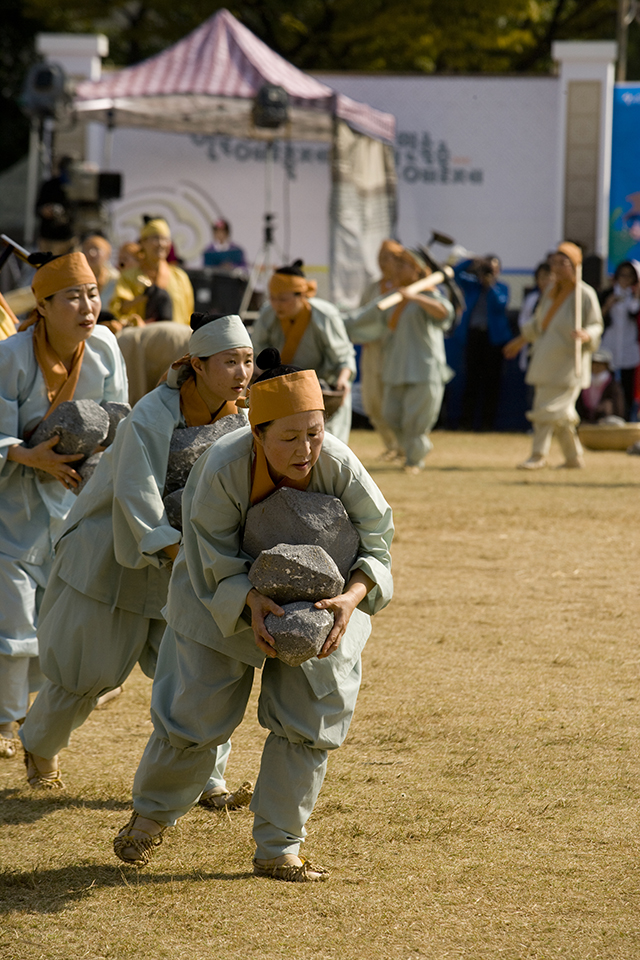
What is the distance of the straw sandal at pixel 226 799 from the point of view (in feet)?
12.2

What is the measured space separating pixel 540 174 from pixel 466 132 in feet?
3.63

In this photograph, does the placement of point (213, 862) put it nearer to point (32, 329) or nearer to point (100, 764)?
point (100, 764)

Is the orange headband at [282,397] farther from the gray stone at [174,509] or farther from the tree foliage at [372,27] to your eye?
the tree foliage at [372,27]

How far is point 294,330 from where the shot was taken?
294 inches

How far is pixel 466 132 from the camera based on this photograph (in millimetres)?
16766

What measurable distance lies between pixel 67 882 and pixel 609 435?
33.5 ft

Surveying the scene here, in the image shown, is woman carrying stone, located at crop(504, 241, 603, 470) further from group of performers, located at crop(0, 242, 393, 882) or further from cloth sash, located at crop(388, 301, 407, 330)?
group of performers, located at crop(0, 242, 393, 882)

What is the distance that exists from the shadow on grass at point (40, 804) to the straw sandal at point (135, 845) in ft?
1.54

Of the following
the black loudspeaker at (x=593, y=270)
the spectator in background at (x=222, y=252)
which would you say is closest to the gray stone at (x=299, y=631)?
the spectator in background at (x=222, y=252)

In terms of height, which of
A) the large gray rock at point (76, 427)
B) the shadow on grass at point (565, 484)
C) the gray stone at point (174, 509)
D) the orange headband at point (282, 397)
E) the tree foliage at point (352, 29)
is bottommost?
the shadow on grass at point (565, 484)

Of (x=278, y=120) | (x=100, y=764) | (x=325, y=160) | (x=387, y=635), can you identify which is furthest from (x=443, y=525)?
(x=325, y=160)

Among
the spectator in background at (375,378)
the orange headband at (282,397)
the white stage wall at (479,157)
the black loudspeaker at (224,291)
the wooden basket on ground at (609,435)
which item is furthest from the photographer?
the white stage wall at (479,157)

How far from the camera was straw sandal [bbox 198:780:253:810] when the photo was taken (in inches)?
146

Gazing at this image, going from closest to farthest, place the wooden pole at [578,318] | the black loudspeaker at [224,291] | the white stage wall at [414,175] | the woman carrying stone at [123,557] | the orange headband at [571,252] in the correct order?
1. the woman carrying stone at [123,557]
2. the orange headband at [571,252]
3. the wooden pole at [578,318]
4. the black loudspeaker at [224,291]
5. the white stage wall at [414,175]
